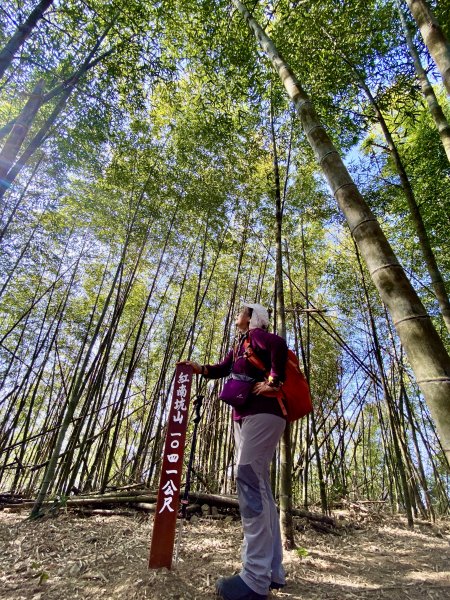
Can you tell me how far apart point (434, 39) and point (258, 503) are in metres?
2.12

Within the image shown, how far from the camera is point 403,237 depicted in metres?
5.42

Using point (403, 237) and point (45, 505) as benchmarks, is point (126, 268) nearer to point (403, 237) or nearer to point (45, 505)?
point (45, 505)

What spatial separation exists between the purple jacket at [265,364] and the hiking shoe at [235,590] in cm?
66

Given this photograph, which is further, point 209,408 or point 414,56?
point 209,408

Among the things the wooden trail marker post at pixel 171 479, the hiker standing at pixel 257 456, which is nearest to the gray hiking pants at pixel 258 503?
the hiker standing at pixel 257 456

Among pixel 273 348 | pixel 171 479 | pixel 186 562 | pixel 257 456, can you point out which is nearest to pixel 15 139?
pixel 273 348

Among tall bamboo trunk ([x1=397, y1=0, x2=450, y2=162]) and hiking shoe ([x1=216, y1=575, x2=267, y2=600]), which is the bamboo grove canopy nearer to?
tall bamboo trunk ([x1=397, y1=0, x2=450, y2=162])

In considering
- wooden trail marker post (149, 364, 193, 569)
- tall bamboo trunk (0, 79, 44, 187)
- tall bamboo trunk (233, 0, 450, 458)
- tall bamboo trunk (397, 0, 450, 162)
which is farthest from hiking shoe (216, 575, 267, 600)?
tall bamboo trunk (0, 79, 44, 187)

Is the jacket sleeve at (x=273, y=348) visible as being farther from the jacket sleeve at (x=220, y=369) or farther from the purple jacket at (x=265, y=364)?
the jacket sleeve at (x=220, y=369)

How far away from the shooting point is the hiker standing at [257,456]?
53.1 inches

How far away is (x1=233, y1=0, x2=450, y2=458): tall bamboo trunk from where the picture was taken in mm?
731

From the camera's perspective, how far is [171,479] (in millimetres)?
1659

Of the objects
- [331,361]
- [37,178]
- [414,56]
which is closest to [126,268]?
[37,178]

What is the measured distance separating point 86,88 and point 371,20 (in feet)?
11.2
